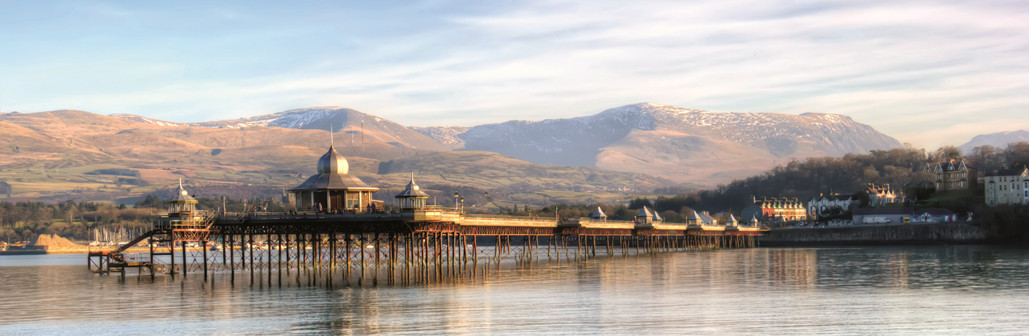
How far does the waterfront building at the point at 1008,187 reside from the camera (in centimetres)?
19438

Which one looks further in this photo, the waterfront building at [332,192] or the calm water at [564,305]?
the waterfront building at [332,192]

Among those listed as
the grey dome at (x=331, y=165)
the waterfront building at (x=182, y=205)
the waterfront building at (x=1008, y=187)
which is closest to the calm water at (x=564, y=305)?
the waterfront building at (x=182, y=205)

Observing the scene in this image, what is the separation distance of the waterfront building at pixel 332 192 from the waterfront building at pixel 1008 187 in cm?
13531

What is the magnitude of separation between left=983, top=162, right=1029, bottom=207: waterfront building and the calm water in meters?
107

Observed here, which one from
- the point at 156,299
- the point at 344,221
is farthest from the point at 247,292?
the point at 344,221

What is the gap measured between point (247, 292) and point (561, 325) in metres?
33.0

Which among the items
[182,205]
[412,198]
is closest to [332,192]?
[412,198]

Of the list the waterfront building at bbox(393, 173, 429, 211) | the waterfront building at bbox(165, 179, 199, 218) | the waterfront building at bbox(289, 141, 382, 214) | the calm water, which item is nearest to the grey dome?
the waterfront building at bbox(289, 141, 382, 214)

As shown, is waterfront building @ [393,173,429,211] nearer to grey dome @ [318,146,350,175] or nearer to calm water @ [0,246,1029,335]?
grey dome @ [318,146,350,175]

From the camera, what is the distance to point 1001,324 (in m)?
52.9

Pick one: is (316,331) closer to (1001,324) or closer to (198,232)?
(1001,324)

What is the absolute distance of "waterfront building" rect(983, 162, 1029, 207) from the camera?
194m

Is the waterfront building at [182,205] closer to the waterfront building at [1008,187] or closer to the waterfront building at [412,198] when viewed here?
the waterfront building at [412,198]

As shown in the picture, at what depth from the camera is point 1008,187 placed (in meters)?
196
